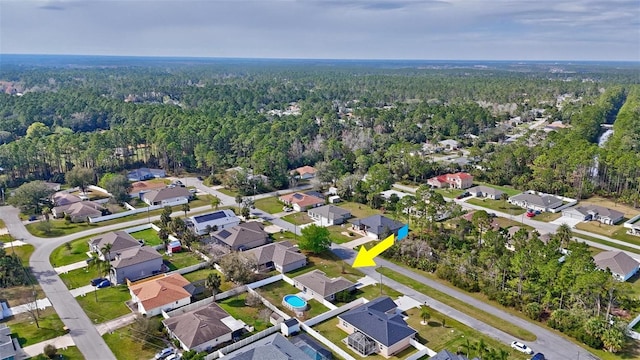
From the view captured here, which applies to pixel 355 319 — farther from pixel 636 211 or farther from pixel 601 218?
pixel 636 211

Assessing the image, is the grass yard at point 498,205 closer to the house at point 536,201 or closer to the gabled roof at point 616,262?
the house at point 536,201

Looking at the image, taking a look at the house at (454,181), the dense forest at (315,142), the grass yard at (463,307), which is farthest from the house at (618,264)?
the house at (454,181)

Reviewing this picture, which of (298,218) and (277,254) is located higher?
(277,254)

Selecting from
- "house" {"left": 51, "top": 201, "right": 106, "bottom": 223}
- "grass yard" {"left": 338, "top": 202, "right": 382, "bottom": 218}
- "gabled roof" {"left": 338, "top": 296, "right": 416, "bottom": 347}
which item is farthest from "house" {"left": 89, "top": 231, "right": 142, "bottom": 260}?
"grass yard" {"left": 338, "top": 202, "right": 382, "bottom": 218}

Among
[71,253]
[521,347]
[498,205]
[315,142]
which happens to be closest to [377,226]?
[498,205]

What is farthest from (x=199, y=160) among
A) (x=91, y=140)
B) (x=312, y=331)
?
(x=312, y=331)

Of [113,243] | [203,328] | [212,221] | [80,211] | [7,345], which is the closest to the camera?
[7,345]

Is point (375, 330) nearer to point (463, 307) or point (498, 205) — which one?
point (463, 307)
